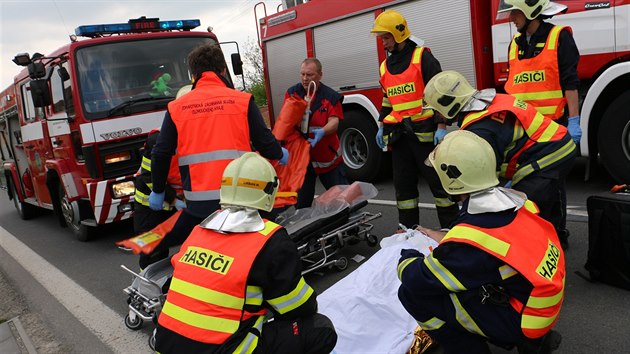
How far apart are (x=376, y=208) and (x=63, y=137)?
366 cm

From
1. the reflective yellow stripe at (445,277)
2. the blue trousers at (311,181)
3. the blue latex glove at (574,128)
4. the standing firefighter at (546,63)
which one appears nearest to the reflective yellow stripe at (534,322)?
the reflective yellow stripe at (445,277)

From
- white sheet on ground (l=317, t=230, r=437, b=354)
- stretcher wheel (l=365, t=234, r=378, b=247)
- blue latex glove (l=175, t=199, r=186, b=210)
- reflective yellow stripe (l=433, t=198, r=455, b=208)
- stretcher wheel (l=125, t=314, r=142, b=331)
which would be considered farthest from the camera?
stretcher wheel (l=365, t=234, r=378, b=247)

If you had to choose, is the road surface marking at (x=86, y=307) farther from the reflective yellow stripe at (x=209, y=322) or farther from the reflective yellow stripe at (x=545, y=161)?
the reflective yellow stripe at (x=545, y=161)

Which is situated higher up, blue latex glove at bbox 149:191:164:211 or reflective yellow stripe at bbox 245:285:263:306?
blue latex glove at bbox 149:191:164:211

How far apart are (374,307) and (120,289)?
2.72m

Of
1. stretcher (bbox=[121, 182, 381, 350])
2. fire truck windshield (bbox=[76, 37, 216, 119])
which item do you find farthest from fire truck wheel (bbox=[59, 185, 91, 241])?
stretcher (bbox=[121, 182, 381, 350])

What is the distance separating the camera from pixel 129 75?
Answer: 19.1 ft

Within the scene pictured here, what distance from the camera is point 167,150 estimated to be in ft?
10.8

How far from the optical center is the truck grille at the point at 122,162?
220 inches

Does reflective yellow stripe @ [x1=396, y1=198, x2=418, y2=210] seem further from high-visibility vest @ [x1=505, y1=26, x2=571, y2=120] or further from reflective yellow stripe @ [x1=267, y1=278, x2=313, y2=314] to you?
reflective yellow stripe @ [x1=267, y1=278, x2=313, y2=314]

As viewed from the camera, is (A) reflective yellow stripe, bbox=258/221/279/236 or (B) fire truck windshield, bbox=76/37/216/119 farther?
(B) fire truck windshield, bbox=76/37/216/119

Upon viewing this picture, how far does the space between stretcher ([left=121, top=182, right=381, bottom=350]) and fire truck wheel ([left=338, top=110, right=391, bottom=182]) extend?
266cm

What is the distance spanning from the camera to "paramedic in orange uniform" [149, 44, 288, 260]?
10.3 feet

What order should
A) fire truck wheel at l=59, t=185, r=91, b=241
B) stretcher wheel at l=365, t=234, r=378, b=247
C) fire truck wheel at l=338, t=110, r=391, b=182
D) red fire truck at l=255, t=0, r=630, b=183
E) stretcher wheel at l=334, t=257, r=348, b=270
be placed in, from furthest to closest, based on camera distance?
1. fire truck wheel at l=338, t=110, r=391, b=182
2. fire truck wheel at l=59, t=185, r=91, b=241
3. red fire truck at l=255, t=0, r=630, b=183
4. stretcher wheel at l=365, t=234, r=378, b=247
5. stretcher wheel at l=334, t=257, r=348, b=270
